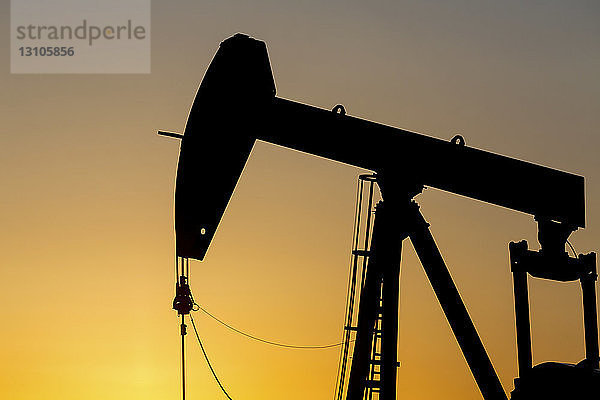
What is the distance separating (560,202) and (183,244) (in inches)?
161

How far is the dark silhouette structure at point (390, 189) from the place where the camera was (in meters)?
10.4

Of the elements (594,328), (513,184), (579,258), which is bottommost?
(594,328)

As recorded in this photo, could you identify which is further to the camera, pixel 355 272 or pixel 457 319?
pixel 355 272

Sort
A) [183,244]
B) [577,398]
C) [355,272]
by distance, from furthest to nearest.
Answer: [355,272], [183,244], [577,398]

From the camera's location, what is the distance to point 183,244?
1099 cm

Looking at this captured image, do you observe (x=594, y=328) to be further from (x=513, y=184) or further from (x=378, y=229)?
(x=378, y=229)

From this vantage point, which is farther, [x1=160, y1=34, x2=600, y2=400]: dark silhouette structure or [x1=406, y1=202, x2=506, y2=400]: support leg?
[x1=406, y1=202, x2=506, y2=400]: support leg

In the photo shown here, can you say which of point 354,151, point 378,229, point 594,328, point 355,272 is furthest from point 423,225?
point 355,272

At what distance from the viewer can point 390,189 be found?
11.4 metres

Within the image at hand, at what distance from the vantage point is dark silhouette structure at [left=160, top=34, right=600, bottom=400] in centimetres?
1044

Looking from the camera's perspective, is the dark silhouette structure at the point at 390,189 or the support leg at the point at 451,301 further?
the support leg at the point at 451,301

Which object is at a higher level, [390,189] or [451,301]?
[390,189]

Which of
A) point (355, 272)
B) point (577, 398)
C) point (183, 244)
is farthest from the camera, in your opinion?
point (355, 272)

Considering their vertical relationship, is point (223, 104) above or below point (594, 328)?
above
